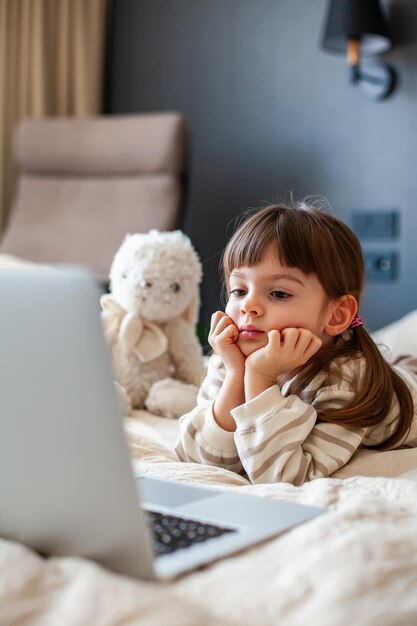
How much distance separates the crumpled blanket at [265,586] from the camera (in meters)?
0.64

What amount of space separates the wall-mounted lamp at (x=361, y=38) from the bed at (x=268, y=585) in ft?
7.76

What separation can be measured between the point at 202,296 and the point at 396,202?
2.91ft

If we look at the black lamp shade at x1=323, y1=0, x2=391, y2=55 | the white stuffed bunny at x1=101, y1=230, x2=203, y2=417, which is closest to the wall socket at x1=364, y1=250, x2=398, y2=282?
the black lamp shade at x1=323, y1=0, x2=391, y2=55

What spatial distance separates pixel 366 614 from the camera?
680mm

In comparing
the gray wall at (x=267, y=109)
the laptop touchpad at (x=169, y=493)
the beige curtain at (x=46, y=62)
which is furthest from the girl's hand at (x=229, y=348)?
the beige curtain at (x=46, y=62)

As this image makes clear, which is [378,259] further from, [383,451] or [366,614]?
[366,614]

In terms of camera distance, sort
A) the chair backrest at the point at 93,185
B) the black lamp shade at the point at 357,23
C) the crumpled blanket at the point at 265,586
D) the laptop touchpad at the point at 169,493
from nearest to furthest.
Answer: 1. the crumpled blanket at the point at 265,586
2. the laptop touchpad at the point at 169,493
3. the black lamp shade at the point at 357,23
4. the chair backrest at the point at 93,185

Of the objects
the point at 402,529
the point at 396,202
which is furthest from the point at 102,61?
the point at 402,529

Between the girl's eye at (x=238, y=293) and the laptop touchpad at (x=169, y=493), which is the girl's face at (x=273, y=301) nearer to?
the girl's eye at (x=238, y=293)

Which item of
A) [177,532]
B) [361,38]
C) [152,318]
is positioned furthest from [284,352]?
[361,38]

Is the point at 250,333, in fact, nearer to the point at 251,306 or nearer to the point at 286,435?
the point at 251,306

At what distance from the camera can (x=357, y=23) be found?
9.61 feet

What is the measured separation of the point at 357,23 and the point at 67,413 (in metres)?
2.55

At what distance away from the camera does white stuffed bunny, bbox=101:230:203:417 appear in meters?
1.92
